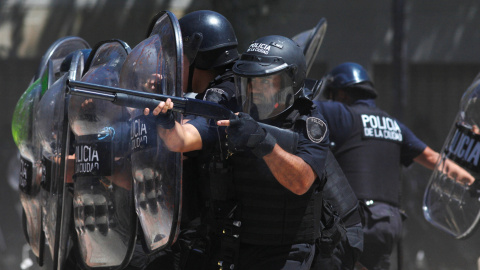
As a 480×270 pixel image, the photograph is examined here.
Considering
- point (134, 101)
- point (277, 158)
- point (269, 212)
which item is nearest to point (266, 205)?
point (269, 212)

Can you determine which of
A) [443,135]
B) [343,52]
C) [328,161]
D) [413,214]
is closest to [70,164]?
[328,161]

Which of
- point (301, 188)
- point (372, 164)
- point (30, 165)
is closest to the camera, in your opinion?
point (301, 188)

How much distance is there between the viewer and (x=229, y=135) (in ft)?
8.89

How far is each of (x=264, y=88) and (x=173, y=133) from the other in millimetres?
506

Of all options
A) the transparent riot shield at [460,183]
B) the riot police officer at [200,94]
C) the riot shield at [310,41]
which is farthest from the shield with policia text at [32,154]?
the transparent riot shield at [460,183]

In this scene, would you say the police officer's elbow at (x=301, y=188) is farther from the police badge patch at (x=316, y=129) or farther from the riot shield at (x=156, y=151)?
the riot shield at (x=156, y=151)

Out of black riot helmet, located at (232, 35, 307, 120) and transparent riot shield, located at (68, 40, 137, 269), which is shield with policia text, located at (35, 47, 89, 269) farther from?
black riot helmet, located at (232, 35, 307, 120)

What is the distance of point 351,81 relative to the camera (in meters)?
5.05

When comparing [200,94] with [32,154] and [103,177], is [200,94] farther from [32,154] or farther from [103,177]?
[32,154]

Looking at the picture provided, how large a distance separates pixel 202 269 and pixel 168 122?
92 cm

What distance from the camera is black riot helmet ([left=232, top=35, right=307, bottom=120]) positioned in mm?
2992

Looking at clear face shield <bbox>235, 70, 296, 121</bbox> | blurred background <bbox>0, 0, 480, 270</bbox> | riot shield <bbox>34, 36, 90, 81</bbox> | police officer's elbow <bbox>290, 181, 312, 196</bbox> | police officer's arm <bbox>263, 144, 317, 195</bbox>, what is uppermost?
clear face shield <bbox>235, 70, 296, 121</bbox>

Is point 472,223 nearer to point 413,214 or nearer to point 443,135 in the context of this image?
point 413,214

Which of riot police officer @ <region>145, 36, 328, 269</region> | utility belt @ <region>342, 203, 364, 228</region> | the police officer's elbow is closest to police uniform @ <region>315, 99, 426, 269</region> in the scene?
utility belt @ <region>342, 203, 364, 228</region>
